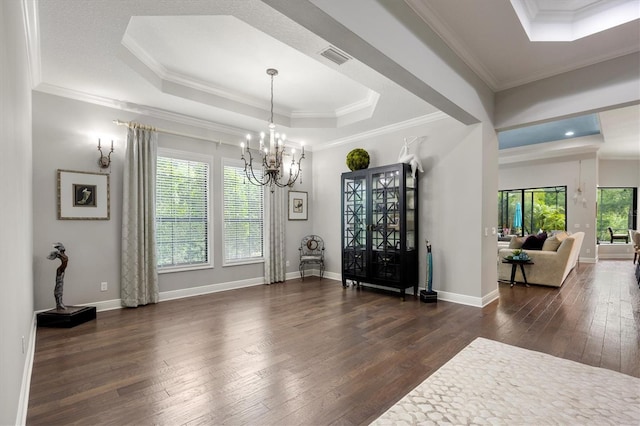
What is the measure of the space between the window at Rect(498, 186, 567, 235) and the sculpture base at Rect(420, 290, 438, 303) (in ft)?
22.4

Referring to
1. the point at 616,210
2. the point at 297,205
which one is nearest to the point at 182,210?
the point at 297,205

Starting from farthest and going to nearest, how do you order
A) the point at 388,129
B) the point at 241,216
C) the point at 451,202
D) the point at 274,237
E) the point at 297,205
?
1. the point at 297,205
2. the point at 274,237
3. the point at 241,216
4. the point at 388,129
5. the point at 451,202

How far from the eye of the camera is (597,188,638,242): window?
9852mm

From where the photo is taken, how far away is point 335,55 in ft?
10.5

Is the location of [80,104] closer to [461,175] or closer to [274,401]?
[274,401]

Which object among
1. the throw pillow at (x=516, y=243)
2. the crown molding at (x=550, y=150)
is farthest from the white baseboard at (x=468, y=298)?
the crown molding at (x=550, y=150)

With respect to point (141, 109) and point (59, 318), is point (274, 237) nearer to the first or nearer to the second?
point (141, 109)

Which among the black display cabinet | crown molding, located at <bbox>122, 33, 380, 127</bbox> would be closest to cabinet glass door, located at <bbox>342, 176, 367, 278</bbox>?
the black display cabinet

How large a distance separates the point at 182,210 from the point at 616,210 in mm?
13250

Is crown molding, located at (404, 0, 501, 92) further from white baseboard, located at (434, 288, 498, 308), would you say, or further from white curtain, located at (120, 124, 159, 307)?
white curtain, located at (120, 124, 159, 307)

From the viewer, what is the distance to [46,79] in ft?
12.3

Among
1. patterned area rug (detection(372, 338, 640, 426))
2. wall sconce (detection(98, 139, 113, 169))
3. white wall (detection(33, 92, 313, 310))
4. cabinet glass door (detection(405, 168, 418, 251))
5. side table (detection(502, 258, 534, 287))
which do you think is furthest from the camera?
side table (detection(502, 258, 534, 287))

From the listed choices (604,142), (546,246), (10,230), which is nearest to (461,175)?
(546,246)

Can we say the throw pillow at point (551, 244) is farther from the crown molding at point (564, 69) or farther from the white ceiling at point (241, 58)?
the crown molding at point (564, 69)
